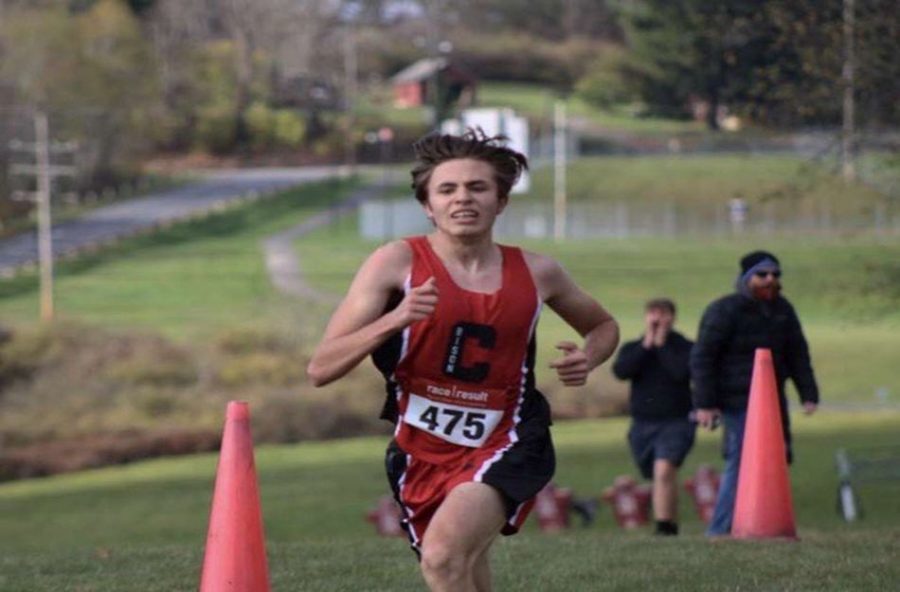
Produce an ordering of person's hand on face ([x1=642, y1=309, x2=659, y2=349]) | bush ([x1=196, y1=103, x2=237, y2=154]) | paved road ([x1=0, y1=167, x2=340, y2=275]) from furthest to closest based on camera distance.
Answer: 1. bush ([x1=196, y1=103, x2=237, y2=154])
2. paved road ([x1=0, y1=167, x2=340, y2=275])
3. person's hand on face ([x1=642, y1=309, x2=659, y2=349])

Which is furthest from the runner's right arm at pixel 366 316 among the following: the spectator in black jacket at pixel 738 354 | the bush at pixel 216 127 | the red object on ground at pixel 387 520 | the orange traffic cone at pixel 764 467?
the bush at pixel 216 127

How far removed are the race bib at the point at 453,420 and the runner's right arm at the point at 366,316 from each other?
300 mm

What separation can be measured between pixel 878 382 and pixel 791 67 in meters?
25.8

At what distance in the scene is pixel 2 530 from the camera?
2581 cm

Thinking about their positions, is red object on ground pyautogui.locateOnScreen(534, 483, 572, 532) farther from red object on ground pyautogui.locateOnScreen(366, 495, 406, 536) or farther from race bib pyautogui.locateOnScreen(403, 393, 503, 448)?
race bib pyautogui.locateOnScreen(403, 393, 503, 448)

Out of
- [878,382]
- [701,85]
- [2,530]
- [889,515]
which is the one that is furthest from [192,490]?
[878,382]

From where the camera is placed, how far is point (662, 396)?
14578 millimetres

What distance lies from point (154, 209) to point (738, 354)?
265 feet

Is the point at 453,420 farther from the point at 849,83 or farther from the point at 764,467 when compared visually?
the point at 849,83

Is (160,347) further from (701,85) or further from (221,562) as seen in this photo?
(221,562)

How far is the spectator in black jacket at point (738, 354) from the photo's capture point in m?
12.7

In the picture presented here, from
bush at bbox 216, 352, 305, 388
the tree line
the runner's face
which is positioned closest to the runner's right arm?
the runner's face

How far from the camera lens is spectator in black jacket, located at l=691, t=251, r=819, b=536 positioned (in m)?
A: 12.7

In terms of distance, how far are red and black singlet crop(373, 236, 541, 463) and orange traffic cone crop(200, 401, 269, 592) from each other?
93 centimetres
